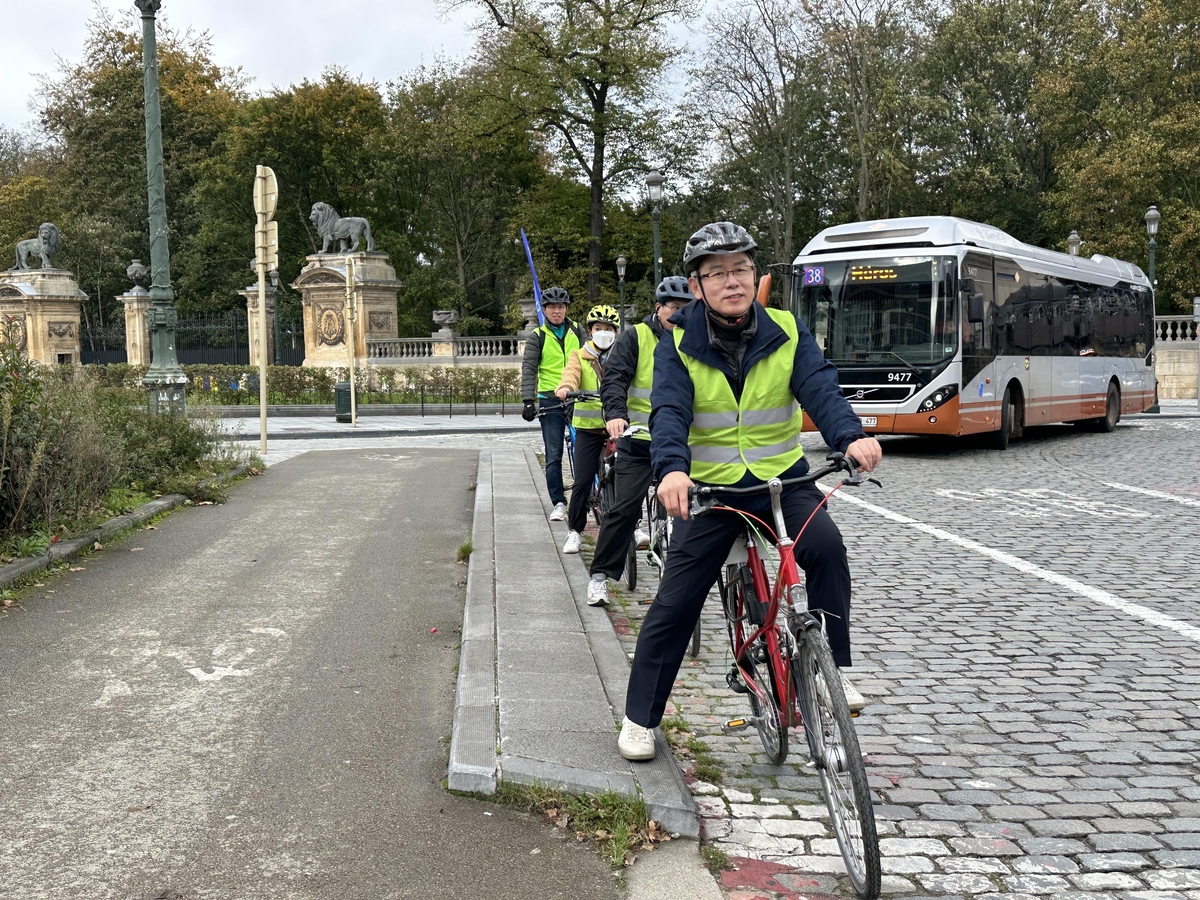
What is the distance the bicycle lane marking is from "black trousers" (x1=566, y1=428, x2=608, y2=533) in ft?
5.99

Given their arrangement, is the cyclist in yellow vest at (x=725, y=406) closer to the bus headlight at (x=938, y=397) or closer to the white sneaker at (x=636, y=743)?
the white sneaker at (x=636, y=743)

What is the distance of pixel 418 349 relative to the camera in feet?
132

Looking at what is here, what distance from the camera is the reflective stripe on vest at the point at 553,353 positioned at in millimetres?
9867

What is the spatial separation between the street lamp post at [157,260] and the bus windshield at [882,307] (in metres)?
8.88

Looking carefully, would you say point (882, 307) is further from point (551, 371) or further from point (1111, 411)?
point (551, 371)

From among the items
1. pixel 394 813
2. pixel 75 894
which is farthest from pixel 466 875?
pixel 75 894

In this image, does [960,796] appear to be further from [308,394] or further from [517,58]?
[517,58]

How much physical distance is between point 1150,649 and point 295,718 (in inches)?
169

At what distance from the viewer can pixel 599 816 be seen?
391 centimetres

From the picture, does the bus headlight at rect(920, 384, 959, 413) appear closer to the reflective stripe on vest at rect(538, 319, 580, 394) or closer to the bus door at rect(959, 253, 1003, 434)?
the bus door at rect(959, 253, 1003, 434)

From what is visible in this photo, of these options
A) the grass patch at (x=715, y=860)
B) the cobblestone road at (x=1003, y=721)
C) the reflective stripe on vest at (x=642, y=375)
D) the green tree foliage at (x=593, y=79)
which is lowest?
the cobblestone road at (x=1003, y=721)

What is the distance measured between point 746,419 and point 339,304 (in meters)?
38.1

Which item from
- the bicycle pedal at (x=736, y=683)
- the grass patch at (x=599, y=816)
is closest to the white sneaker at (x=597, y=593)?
the bicycle pedal at (x=736, y=683)

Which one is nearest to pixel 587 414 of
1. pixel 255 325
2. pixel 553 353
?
pixel 553 353
